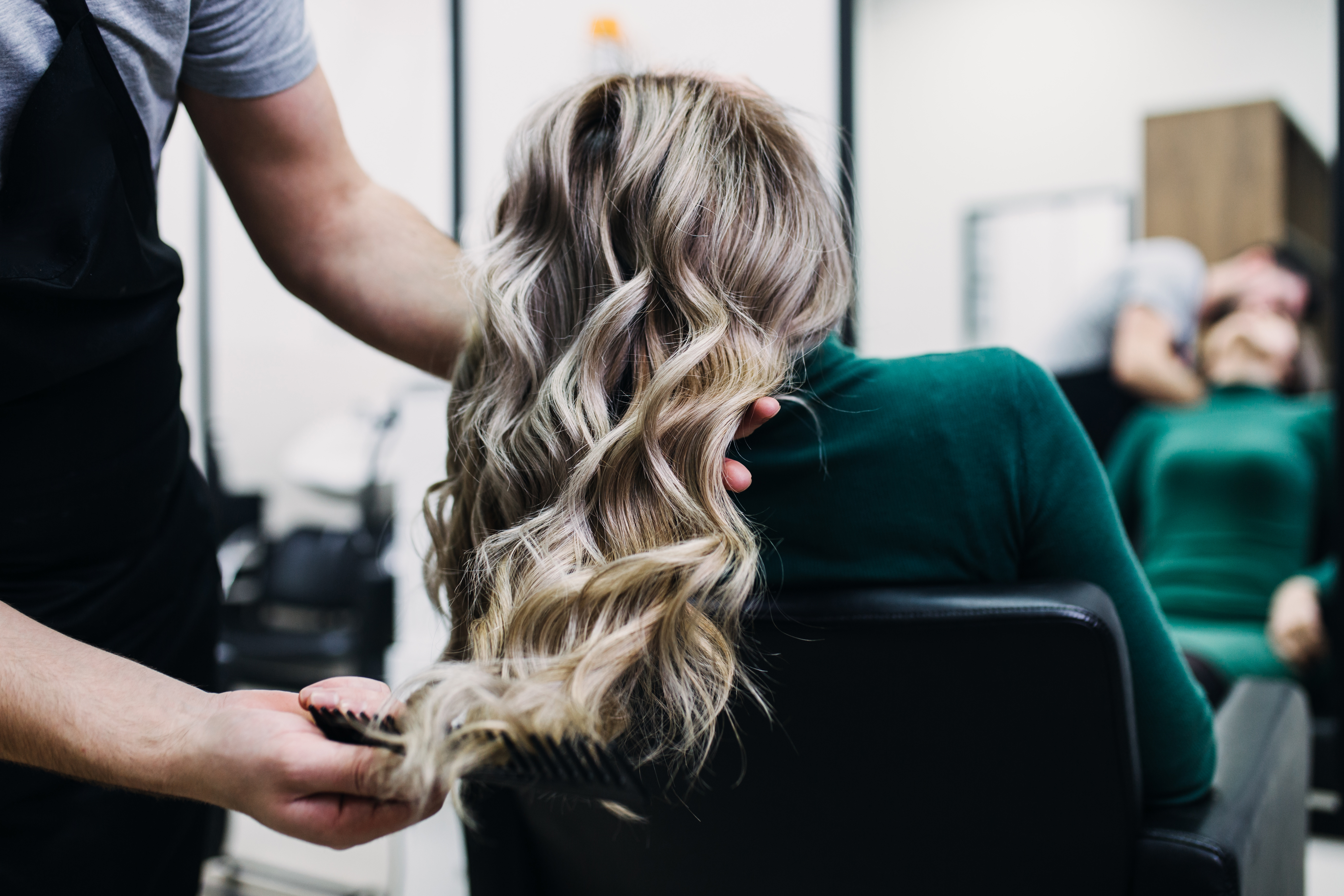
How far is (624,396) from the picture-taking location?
0.73m

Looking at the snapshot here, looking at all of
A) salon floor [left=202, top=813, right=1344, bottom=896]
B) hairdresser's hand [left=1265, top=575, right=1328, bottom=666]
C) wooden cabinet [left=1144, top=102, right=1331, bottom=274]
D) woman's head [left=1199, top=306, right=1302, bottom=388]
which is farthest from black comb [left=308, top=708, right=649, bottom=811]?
wooden cabinet [left=1144, top=102, right=1331, bottom=274]

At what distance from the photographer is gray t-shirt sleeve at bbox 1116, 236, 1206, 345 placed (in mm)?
2775

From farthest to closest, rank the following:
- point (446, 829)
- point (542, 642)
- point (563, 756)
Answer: point (446, 829)
point (542, 642)
point (563, 756)

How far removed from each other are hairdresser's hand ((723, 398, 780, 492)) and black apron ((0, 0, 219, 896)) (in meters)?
0.54

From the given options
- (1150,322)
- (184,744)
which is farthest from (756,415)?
(1150,322)

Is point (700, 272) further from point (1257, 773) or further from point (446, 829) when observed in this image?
point (446, 829)

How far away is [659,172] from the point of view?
74 centimetres

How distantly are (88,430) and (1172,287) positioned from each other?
2934 millimetres

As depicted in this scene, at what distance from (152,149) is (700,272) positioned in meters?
0.55

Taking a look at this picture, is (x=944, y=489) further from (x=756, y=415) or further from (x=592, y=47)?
(x=592, y=47)

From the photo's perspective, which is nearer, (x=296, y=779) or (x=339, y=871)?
(x=296, y=779)

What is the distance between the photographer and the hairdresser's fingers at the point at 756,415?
66 centimetres

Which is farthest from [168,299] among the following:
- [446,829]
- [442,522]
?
[446,829]

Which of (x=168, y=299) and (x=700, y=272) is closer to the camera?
(x=700, y=272)
